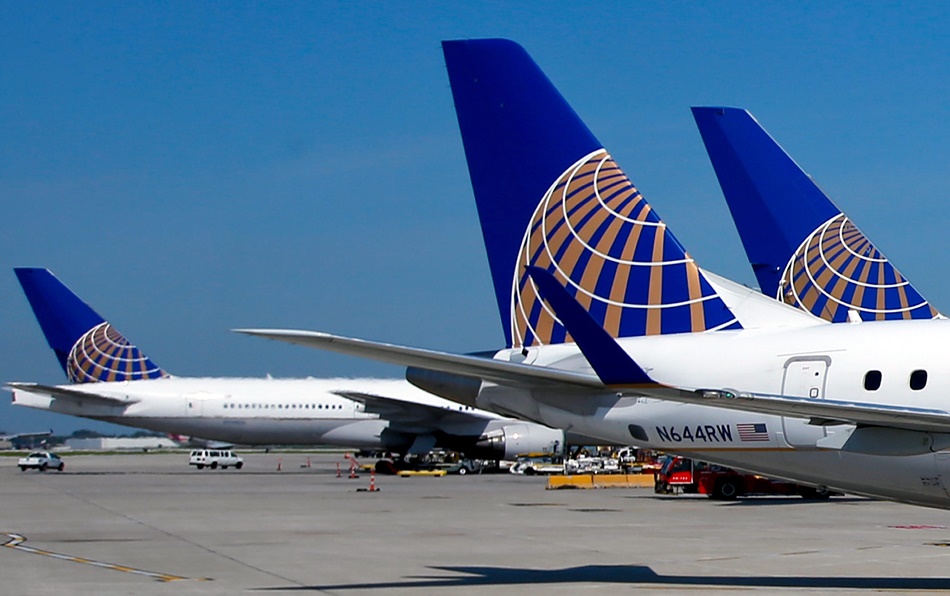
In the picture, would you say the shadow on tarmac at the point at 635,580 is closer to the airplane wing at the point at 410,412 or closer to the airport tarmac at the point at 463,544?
the airport tarmac at the point at 463,544

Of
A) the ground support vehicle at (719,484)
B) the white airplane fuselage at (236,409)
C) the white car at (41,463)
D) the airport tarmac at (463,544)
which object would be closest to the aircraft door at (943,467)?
the airport tarmac at (463,544)

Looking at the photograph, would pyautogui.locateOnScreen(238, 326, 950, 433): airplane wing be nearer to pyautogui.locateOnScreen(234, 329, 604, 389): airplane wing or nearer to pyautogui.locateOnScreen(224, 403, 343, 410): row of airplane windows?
pyautogui.locateOnScreen(234, 329, 604, 389): airplane wing

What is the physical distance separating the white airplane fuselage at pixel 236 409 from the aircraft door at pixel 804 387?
4593 cm

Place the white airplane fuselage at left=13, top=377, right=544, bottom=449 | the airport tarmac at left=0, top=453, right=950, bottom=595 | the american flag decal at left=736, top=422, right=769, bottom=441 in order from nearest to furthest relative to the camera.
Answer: the american flag decal at left=736, top=422, right=769, bottom=441 < the airport tarmac at left=0, top=453, right=950, bottom=595 < the white airplane fuselage at left=13, top=377, right=544, bottom=449

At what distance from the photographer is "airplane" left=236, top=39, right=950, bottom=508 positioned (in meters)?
13.1

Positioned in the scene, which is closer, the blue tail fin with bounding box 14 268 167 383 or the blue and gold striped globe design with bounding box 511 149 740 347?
the blue and gold striped globe design with bounding box 511 149 740 347

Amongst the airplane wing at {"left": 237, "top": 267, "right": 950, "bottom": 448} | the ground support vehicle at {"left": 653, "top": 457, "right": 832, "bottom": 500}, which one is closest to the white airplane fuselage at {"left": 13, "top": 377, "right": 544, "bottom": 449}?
the ground support vehicle at {"left": 653, "top": 457, "right": 832, "bottom": 500}

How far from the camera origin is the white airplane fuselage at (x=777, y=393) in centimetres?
1388

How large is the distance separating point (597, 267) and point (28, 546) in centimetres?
1145

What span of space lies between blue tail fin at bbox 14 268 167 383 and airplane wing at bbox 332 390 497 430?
12.1 m

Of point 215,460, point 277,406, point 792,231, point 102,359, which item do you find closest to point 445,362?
point 792,231

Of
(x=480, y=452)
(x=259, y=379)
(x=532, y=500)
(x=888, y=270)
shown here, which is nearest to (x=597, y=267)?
(x=888, y=270)

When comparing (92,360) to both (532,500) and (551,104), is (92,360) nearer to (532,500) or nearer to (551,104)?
(532,500)

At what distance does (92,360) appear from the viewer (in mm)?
62781
